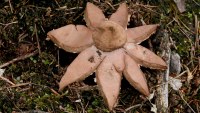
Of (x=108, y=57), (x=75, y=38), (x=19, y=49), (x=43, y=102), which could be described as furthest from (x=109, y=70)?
(x=19, y=49)

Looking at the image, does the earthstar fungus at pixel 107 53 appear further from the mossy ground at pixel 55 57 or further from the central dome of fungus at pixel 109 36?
the mossy ground at pixel 55 57

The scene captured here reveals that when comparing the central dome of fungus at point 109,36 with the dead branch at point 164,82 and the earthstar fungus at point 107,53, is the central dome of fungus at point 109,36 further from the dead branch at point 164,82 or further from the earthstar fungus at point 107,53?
the dead branch at point 164,82

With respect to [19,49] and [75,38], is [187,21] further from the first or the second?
[19,49]

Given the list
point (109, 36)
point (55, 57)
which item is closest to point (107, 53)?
point (109, 36)

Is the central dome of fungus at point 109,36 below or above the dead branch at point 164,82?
above

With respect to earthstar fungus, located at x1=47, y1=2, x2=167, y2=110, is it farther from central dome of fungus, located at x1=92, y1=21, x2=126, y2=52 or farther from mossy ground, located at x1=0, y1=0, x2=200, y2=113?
mossy ground, located at x1=0, y1=0, x2=200, y2=113

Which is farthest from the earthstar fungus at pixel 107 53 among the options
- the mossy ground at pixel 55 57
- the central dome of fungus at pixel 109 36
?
the mossy ground at pixel 55 57

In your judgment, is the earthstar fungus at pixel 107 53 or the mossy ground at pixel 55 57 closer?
the earthstar fungus at pixel 107 53
